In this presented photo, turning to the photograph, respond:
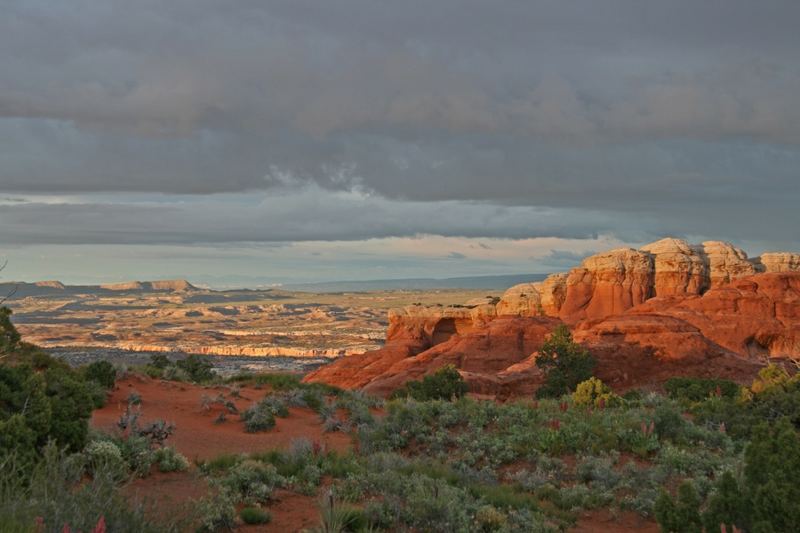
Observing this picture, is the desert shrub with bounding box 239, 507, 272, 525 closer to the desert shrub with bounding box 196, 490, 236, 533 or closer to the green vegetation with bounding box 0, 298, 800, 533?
the green vegetation with bounding box 0, 298, 800, 533

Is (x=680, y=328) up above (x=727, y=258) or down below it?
below

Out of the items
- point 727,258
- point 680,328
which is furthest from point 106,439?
point 727,258

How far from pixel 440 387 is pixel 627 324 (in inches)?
742

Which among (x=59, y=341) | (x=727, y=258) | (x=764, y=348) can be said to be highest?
(x=727, y=258)

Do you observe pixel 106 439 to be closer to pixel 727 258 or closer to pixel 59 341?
pixel 727 258

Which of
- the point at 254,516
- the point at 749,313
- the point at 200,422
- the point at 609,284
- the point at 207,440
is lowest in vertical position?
the point at 200,422

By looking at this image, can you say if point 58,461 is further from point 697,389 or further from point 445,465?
point 697,389

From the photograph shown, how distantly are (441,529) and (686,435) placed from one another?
31.8ft

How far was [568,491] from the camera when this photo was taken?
473 inches

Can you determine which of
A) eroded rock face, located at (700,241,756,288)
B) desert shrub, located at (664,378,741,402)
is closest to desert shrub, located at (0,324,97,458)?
desert shrub, located at (664,378,741,402)

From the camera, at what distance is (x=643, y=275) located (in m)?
61.3

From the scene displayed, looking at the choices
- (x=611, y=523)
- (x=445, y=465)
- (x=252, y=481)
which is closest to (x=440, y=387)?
(x=445, y=465)

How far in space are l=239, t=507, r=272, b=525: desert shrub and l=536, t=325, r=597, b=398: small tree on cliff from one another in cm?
2628

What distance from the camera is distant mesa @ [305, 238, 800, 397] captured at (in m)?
42.2
